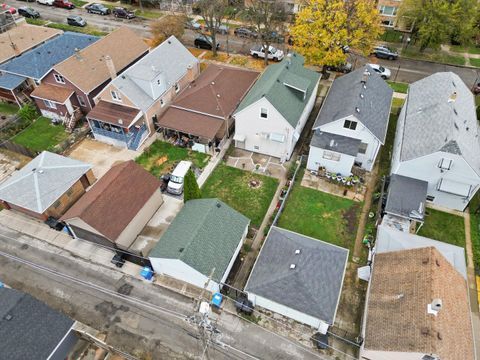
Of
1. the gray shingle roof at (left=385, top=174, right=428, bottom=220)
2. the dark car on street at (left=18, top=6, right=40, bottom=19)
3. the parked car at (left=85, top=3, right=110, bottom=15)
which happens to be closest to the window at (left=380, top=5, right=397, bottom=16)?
the gray shingle roof at (left=385, top=174, right=428, bottom=220)

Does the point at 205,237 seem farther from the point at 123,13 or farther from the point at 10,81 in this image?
the point at 123,13

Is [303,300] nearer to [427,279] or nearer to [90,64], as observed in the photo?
[427,279]

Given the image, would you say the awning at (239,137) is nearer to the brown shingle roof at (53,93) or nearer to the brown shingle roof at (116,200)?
the brown shingle roof at (116,200)

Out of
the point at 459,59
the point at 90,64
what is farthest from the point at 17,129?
the point at 459,59

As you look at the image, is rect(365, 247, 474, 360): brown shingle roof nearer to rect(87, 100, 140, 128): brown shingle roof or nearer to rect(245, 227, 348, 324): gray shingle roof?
rect(245, 227, 348, 324): gray shingle roof

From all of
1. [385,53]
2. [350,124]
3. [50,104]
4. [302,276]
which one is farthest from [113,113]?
[385,53]
